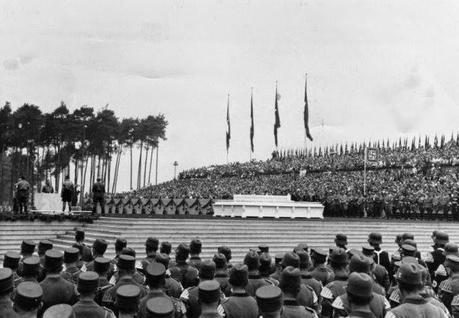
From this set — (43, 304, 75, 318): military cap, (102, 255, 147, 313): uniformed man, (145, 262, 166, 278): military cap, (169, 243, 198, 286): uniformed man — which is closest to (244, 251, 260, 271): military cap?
(169, 243, 198, 286): uniformed man

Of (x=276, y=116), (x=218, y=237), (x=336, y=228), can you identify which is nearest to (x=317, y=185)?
(x=276, y=116)

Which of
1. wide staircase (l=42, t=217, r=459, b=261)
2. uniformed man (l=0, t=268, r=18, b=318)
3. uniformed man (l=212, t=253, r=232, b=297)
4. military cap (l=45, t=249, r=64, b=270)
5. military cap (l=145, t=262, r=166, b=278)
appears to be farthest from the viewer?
wide staircase (l=42, t=217, r=459, b=261)

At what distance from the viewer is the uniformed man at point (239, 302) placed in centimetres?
441

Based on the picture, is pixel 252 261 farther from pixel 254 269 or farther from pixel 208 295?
pixel 208 295

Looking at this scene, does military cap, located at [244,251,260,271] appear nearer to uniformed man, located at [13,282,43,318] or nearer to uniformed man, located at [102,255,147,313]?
uniformed man, located at [102,255,147,313]

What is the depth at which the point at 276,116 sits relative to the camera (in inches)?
1719

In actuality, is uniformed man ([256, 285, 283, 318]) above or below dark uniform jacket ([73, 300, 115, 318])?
above

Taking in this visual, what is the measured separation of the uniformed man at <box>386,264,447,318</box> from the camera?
395 centimetres

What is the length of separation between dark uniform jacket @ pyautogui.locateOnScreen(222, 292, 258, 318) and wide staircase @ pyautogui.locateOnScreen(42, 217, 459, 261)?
11.6 m

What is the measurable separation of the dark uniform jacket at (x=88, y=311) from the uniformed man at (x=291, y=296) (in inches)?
49.9

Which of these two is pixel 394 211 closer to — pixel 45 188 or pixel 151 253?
pixel 45 188

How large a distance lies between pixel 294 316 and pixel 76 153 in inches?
2259

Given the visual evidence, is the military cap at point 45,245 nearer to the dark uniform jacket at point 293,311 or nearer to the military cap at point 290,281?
the military cap at point 290,281

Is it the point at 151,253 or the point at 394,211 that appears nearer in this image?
the point at 151,253
